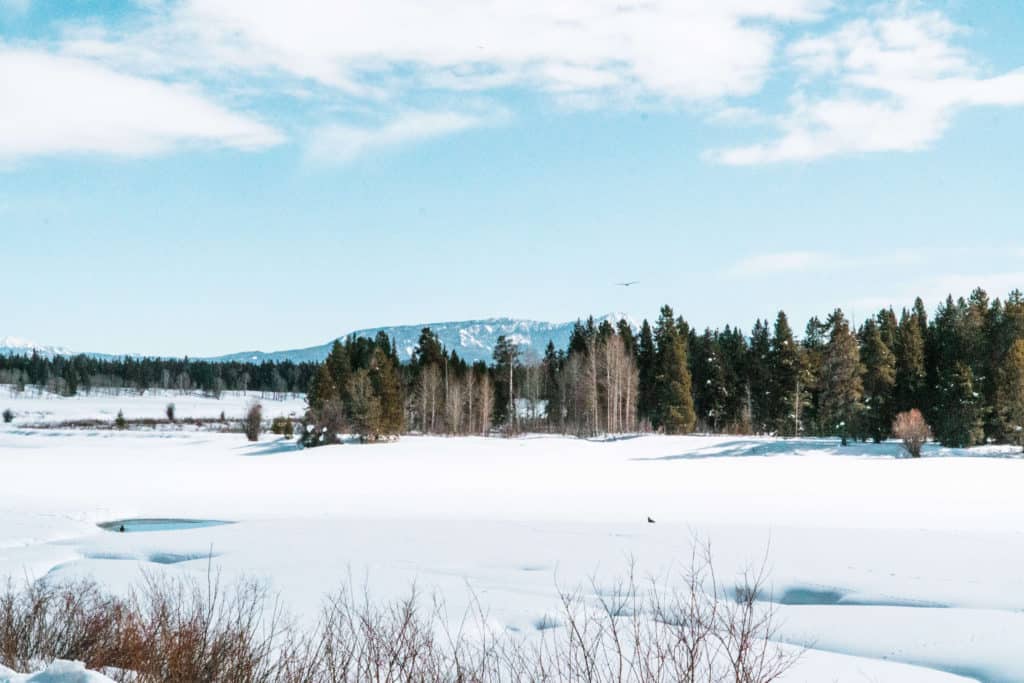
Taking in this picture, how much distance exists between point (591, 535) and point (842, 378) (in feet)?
130

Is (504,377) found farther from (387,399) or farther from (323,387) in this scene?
(387,399)

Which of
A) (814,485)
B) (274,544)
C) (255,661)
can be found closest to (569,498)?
(814,485)

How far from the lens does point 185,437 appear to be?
7362 cm

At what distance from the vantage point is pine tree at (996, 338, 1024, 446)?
154 feet

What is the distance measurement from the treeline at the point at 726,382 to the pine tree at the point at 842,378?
0.08 m

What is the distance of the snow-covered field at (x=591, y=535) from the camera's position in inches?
495

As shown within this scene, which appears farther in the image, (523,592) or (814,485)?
(814,485)

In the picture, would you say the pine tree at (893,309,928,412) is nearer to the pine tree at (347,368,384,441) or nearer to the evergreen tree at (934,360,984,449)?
the evergreen tree at (934,360,984,449)

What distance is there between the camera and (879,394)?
55.2 metres

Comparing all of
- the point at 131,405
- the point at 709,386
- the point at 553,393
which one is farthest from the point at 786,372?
the point at 131,405

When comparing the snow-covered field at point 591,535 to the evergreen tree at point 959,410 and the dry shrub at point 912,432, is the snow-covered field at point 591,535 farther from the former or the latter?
the dry shrub at point 912,432

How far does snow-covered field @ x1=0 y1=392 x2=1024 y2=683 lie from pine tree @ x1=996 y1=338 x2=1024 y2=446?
204 cm

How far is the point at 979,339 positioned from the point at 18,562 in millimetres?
50868

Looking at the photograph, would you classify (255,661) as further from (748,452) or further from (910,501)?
(748,452)
